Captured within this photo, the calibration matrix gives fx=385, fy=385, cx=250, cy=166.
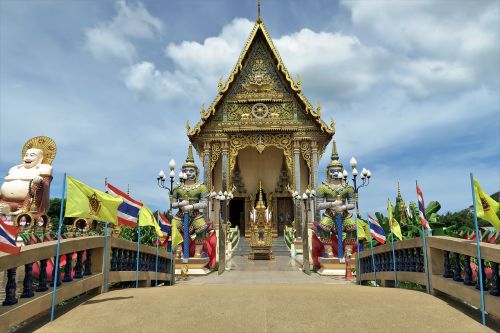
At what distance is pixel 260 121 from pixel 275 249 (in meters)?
7.11

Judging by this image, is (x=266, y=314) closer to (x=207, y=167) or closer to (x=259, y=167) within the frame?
(x=207, y=167)

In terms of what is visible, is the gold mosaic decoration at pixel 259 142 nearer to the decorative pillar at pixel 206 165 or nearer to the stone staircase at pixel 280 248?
the decorative pillar at pixel 206 165

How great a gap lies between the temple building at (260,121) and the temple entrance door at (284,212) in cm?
201

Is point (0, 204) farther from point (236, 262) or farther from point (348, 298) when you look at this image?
point (348, 298)

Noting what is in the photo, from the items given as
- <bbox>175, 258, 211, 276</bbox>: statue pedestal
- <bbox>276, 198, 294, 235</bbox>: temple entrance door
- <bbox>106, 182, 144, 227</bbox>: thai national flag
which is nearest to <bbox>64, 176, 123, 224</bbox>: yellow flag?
<bbox>106, 182, 144, 227</bbox>: thai national flag

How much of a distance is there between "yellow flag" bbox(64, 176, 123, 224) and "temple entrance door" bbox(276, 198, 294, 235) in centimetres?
1944

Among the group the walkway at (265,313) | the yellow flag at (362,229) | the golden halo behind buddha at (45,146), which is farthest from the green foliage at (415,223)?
the golden halo behind buddha at (45,146)

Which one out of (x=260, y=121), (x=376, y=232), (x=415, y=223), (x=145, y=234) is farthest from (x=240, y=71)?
(x=376, y=232)

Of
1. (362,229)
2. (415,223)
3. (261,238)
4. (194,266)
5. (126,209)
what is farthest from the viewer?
(261,238)

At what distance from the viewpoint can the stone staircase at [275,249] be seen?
19766 mm

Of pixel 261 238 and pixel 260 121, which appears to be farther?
pixel 260 121

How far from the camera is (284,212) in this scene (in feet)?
81.3

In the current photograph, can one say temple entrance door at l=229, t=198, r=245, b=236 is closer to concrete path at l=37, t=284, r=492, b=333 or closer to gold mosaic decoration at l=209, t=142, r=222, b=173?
gold mosaic decoration at l=209, t=142, r=222, b=173

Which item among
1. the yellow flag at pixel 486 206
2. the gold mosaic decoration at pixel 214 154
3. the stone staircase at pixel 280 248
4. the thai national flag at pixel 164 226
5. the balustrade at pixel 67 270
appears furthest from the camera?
the gold mosaic decoration at pixel 214 154
